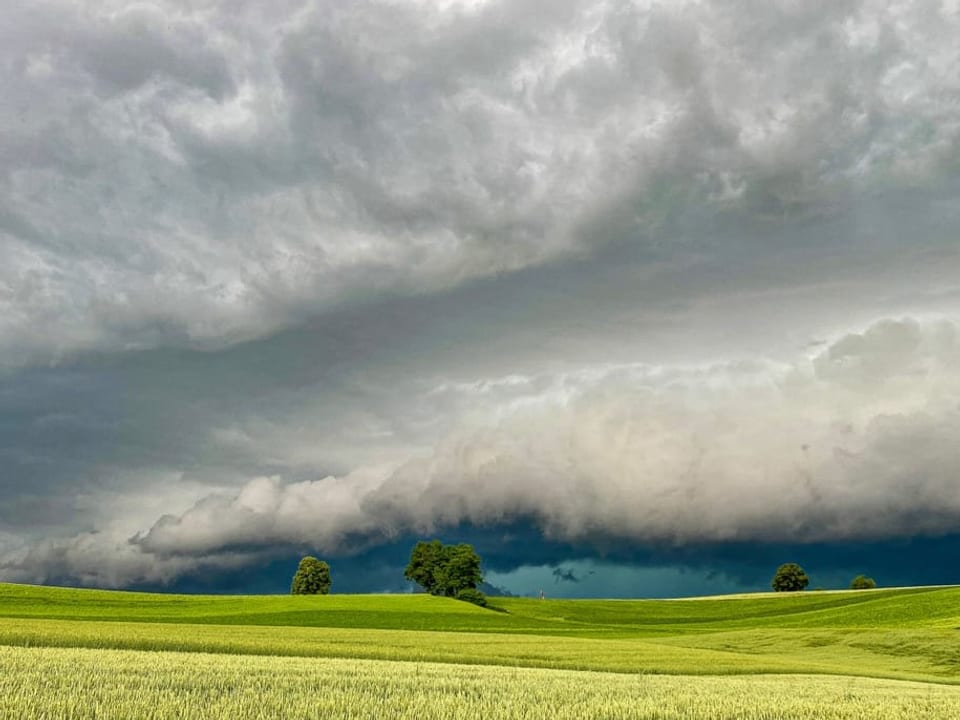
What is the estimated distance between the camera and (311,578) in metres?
144

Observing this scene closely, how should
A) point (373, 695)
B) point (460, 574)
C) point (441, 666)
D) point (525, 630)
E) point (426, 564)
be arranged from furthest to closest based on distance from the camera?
point (426, 564), point (460, 574), point (525, 630), point (441, 666), point (373, 695)

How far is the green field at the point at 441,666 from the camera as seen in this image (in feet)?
54.9

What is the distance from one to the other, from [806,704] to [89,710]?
667 inches

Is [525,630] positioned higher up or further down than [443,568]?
further down

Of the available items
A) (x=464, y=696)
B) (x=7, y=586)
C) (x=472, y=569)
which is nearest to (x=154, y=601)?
(x=7, y=586)

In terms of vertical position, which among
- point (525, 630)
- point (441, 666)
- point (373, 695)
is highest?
point (373, 695)

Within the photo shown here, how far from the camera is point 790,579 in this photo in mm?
176375

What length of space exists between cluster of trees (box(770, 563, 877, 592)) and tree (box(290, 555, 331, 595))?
331 ft

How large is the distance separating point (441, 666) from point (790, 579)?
548ft

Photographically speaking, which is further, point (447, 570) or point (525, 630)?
point (447, 570)

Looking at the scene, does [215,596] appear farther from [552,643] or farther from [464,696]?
[464,696]

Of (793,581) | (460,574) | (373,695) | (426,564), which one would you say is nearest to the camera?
(373,695)

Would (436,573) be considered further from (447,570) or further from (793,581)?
(793,581)

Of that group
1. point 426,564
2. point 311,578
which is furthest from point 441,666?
point 311,578
